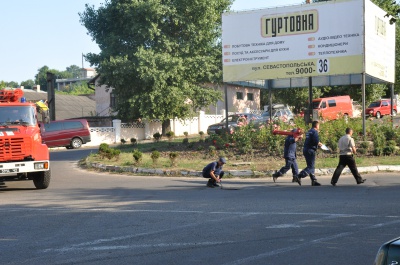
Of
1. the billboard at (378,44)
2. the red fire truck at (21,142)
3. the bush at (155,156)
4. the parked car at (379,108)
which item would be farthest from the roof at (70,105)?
the red fire truck at (21,142)

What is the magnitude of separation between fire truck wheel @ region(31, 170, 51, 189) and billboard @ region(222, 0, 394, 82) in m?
11.6

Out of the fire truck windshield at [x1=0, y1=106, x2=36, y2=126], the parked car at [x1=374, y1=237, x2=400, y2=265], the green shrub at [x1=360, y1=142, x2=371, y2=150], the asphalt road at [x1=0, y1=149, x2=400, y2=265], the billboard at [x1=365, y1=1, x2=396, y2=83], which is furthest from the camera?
the billboard at [x1=365, y1=1, x2=396, y2=83]

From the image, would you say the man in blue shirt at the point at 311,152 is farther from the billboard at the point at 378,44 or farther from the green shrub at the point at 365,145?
the billboard at the point at 378,44

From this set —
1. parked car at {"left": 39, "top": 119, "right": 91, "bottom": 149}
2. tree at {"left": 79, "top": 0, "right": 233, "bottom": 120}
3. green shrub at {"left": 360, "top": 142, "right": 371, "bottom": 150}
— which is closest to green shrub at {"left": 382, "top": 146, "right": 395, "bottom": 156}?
green shrub at {"left": 360, "top": 142, "right": 371, "bottom": 150}

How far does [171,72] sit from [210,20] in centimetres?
551

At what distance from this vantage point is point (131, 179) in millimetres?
17531

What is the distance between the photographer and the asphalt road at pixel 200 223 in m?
7.13

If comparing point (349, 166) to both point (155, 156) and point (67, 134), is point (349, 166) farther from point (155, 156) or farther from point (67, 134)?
point (67, 134)

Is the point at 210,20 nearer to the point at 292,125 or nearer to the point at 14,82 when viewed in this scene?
the point at 292,125

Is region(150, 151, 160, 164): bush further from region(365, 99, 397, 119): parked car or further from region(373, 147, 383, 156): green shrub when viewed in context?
region(365, 99, 397, 119): parked car

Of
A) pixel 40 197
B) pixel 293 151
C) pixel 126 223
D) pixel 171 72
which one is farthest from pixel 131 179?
pixel 171 72

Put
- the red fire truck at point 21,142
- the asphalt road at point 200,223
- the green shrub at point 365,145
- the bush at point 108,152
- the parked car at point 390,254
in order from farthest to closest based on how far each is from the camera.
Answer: the bush at point 108,152 < the green shrub at point 365,145 < the red fire truck at point 21,142 < the asphalt road at point 200,223 < the parked car at point 390,254

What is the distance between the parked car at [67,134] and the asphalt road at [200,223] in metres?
18.7

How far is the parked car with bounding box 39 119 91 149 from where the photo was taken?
34.1m
